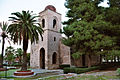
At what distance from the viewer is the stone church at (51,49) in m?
22.6

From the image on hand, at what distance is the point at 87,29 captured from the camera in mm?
14047

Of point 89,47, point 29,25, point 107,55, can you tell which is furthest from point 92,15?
point 29,25

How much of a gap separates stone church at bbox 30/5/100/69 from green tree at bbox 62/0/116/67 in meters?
7.50

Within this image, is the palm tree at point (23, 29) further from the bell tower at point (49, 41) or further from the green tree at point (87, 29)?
the bell tower at point (49, 41)

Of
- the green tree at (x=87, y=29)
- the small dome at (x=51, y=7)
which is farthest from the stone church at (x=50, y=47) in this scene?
the green tree at (x=87, y=29)

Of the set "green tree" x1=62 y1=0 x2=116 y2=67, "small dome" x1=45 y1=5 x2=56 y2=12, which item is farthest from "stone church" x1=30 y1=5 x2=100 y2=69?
"green tree" x1=62 y1=0 x2=116 y2=67

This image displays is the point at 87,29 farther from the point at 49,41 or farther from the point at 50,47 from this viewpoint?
the point at 50,47

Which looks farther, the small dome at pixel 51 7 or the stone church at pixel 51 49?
the small dome at pixel 51 7

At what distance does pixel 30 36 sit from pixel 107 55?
31.6 feet

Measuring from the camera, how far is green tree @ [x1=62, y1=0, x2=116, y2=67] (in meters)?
13.6

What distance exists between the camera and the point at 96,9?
1543cm

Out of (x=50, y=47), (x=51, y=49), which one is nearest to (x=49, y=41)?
(x=50, y=47)

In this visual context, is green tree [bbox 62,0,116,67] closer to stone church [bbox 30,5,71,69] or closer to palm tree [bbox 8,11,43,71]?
palm tree [bbox 8,11,43,71]

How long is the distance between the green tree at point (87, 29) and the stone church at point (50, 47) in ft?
25.0
